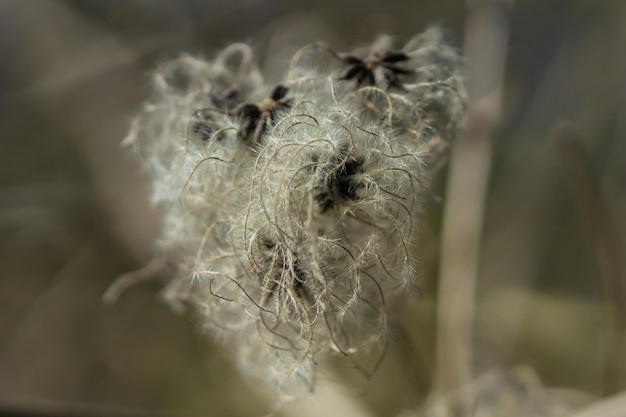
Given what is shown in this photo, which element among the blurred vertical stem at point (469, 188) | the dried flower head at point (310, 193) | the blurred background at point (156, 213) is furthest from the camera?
the blurred background at point (156, 213)

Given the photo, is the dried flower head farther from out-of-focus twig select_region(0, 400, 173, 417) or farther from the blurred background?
the blurred background

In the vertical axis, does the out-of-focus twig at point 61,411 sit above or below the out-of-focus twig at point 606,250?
below

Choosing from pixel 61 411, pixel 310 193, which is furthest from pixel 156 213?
pixel 310 193

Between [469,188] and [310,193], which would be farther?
[469,188]

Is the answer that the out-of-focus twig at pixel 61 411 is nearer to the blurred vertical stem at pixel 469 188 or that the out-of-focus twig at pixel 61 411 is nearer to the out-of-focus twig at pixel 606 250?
the blurred vertical stem at pixel 469 188

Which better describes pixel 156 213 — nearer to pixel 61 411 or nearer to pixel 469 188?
pixel 61 411

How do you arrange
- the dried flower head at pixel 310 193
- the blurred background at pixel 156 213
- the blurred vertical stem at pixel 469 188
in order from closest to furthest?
the dried flower head at pixel 310 193
the blurred vertical stem at pixel 469 188
the blurred background at pixel 156 213

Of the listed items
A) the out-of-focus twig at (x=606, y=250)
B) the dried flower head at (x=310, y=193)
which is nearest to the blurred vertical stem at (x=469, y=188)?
the out-of-focus twig at (x=606, y=250)
